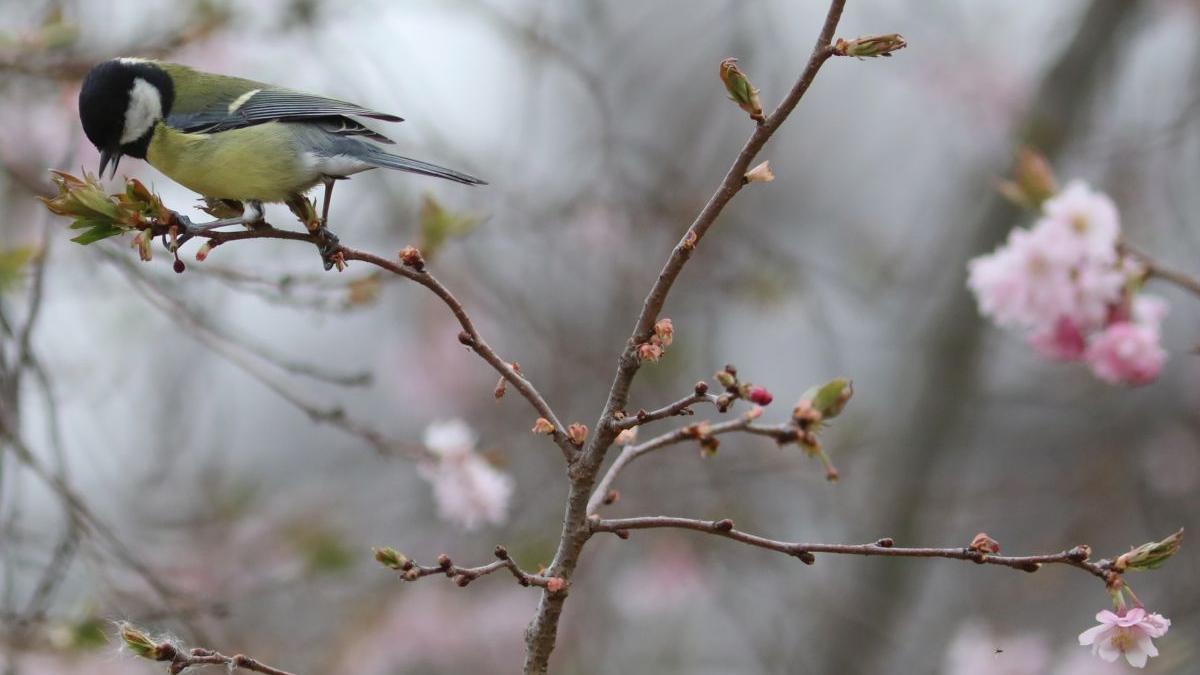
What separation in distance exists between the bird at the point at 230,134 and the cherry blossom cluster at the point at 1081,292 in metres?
1.49

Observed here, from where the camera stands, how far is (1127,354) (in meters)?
2.83

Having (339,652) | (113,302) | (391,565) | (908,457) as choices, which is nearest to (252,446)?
(113,302)

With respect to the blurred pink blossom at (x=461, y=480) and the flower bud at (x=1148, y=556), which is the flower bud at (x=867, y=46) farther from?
the blurred pink blossom at (x=461, y=480)

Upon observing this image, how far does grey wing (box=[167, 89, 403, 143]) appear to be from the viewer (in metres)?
2.55

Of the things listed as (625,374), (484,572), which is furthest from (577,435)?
(484,572)

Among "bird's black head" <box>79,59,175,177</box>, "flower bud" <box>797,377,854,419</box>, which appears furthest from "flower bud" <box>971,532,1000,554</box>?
"bird's black head" <box>79,59,175,177</box>

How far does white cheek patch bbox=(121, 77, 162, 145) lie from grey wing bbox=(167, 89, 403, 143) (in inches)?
1.5

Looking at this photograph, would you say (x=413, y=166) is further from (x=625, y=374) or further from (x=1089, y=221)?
(x=1089, y=221)

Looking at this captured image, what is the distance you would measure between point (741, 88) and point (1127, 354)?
5.43ft

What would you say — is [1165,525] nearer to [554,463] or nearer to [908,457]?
[908,457]

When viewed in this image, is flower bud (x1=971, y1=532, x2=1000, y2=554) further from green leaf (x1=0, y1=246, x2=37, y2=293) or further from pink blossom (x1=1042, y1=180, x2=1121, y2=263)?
green leaf (x1=0, y1=246, x2=37, y2=293)

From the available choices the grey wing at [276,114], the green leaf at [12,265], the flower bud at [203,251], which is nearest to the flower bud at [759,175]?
the flower bud at [203,251]

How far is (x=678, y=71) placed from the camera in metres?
8.50

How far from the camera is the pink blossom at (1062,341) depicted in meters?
2.94
